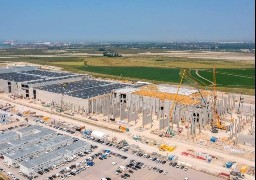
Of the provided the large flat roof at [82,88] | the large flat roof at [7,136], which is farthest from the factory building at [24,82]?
the large flat roof at [7,136]

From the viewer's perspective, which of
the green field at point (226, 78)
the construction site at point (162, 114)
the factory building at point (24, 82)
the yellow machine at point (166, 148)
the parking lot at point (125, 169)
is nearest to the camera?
the parking lot at point (125, 169)

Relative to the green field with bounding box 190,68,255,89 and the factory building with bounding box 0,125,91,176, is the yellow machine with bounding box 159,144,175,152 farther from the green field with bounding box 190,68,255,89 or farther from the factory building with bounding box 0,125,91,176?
the green field with bounding box 190,68,255,89

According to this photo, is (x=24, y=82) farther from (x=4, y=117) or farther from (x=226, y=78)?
(x=226, y=78)

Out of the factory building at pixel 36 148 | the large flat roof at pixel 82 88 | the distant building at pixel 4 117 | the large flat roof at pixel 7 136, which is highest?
the large flat roof at pixel 82 88

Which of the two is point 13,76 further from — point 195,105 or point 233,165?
point 233,165

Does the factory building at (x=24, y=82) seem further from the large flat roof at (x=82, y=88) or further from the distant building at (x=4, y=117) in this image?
the distant building at (x=4, y=117)

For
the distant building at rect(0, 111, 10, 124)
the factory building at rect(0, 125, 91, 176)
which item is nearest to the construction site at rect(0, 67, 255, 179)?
the distant building at rect(0, 111, 10, 124)

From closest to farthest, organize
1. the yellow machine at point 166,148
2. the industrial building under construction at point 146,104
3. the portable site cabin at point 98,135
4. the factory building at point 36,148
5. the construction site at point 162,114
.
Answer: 1. the factory building at point 36,148
2. the yellow machine at point 166,148
3. the construction site at point 162,114
4. the portable site cabin at point 98,135
5. the industrial building under construction at point 146,104

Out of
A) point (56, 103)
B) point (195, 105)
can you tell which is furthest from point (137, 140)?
point (56, 103)
